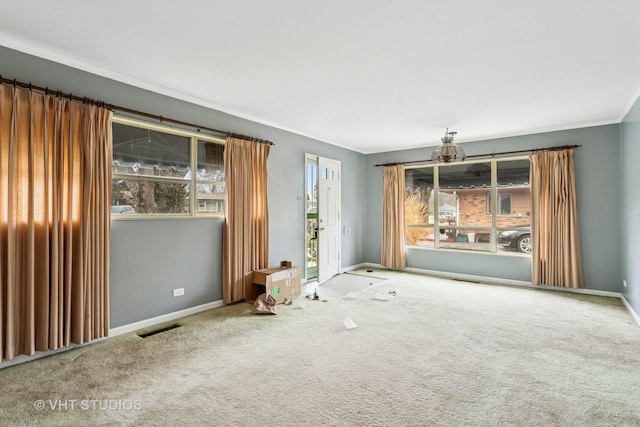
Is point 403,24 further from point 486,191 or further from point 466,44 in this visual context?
point 486,191

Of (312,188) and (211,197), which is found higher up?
(312,188)

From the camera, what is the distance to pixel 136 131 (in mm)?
3445

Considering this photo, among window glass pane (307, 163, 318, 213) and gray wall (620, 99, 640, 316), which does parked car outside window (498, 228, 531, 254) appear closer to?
gray wall (620, 99, 640, 316)

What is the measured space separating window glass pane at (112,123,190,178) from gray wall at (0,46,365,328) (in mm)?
252

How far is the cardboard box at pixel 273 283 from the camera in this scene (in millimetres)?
4324

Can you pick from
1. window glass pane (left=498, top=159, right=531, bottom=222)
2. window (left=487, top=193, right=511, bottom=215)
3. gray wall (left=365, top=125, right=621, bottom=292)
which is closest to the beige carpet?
gray wall (left=365, top=125, right=621, bottom=292)

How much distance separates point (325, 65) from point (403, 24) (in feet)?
A: 2.82

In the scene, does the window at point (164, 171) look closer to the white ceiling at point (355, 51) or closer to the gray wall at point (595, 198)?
the white ceiling at point (355, 51)

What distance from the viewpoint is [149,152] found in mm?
3549

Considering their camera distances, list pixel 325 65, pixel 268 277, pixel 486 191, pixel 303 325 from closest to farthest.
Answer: pixel 325 65, pixel 303 325, pixel 268 277, pixel 486 191

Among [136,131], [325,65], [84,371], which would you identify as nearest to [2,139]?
[136,131]

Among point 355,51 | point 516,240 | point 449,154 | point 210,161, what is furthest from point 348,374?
point 516,240

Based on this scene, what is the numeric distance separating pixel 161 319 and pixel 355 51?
3388mm

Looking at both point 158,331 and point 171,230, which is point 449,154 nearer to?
point 171,230
